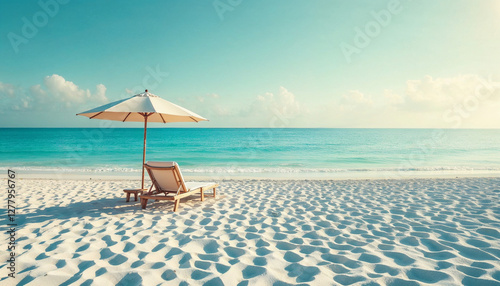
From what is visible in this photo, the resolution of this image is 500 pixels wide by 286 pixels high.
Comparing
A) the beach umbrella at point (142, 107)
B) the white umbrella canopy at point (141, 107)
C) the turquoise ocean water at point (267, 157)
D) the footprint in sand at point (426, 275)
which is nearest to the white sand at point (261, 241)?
the footprint in sand at point (426, 275)

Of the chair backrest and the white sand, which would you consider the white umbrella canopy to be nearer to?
the chair backrest

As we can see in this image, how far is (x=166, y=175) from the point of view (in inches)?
207

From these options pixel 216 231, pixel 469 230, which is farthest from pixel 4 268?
pixel 469 230

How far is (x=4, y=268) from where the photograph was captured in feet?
8.70

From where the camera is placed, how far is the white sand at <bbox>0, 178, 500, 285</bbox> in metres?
2.52

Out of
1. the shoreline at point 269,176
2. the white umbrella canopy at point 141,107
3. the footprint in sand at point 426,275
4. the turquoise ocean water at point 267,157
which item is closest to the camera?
the footprint in sand at point 426,275

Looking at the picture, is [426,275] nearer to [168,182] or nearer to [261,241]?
[261,241]

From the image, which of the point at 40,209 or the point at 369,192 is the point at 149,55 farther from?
the point at 369,192

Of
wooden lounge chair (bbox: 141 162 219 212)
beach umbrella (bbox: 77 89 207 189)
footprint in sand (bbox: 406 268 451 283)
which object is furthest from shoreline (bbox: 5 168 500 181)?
footprint in sand (bbox: 406 268 451 283)

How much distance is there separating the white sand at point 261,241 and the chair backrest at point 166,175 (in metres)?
0.41

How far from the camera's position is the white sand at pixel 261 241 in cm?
252

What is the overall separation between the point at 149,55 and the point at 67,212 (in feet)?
46.0

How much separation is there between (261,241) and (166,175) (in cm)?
263

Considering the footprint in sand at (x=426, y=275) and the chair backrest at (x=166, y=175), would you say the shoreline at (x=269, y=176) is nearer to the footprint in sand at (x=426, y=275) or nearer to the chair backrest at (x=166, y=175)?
the chair backrest at (x=166, y=175)
